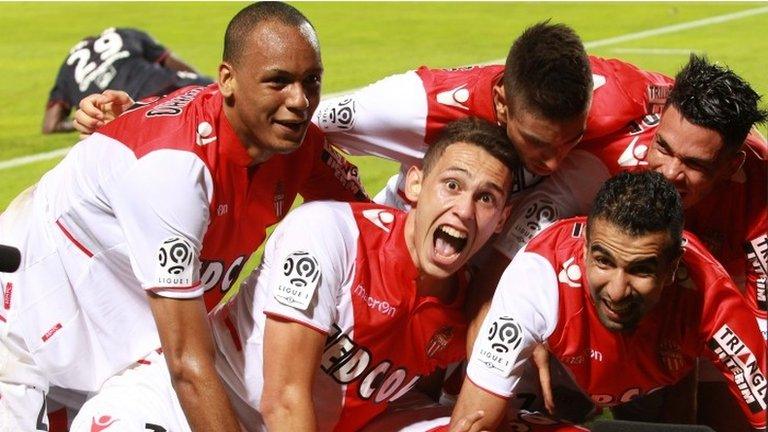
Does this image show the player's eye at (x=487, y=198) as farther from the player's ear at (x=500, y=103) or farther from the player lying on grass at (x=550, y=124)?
the player's ear at (x=500, y=103)

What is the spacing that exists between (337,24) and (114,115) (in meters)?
12.1

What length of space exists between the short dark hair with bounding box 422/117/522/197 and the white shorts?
123 centimetres

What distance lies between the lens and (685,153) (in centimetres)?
477

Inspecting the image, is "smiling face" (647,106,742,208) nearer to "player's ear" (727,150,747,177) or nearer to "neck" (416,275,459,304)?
"player's ear" (727,150,747,177)

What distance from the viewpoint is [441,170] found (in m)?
4.51

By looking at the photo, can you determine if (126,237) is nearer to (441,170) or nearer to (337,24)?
(441,170)

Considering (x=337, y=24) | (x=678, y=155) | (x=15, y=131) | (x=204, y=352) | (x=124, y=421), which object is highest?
(x=678, y=155)

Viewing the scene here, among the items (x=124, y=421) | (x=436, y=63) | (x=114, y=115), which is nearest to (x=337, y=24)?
(x=436, y=63)

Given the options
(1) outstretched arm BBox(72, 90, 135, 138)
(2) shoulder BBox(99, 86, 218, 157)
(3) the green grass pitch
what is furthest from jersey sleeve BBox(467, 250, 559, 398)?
(3) the green grass pitch

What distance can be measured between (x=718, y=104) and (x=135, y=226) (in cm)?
221

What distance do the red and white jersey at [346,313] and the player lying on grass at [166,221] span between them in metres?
0.24

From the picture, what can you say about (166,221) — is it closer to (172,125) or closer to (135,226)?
(135,226)

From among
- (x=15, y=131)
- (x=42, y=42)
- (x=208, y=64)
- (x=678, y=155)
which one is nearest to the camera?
(x=678, y=155)

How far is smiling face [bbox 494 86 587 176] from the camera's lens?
452cm
